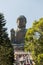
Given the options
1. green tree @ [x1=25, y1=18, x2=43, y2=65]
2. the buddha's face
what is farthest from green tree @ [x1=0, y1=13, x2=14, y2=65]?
the buddha's face

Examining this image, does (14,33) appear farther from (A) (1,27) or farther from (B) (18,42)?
(A) (1,27)

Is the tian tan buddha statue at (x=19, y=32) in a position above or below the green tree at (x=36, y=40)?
above

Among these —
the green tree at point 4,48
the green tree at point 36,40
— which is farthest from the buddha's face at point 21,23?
the green tree at point 36,40

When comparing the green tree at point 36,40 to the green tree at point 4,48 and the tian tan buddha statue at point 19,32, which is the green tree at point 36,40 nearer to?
the green tree at point 4,48

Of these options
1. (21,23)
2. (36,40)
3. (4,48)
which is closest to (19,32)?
(21,23)

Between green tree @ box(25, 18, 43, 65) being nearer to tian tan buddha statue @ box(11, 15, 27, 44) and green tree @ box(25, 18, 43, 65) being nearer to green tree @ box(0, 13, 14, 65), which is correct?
green tree @ box(0, 13, 14, 65)

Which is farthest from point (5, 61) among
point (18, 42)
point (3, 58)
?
point (18, 42)

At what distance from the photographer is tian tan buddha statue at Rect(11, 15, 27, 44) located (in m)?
114

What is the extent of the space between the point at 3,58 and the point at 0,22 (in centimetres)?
896

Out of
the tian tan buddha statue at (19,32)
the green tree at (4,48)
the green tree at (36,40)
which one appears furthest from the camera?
the tian tan buddha statue at (19,32)

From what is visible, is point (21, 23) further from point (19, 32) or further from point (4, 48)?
point (4, 48)

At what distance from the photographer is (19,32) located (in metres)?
118

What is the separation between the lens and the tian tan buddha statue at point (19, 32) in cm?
11369

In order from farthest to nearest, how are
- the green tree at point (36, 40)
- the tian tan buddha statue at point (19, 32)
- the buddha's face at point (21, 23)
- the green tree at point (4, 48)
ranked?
the tian tan buddha statue at point (19, 32) → the buddha's face at point (21, 23) → the green tree at point (4, 48) → the green tree at point (36, 40)
